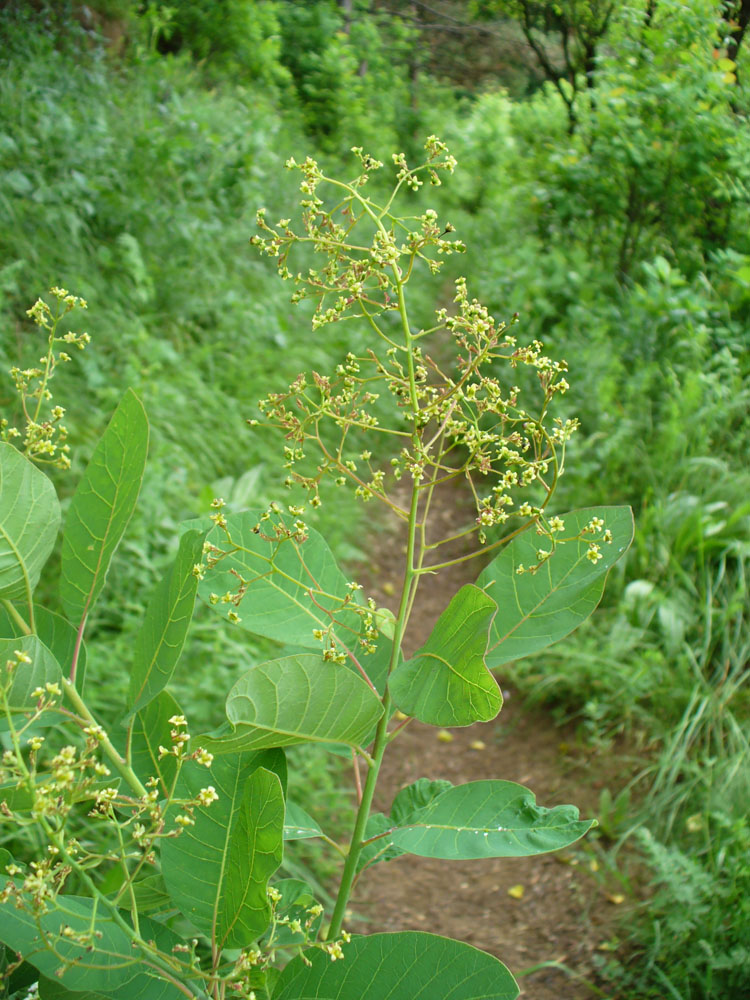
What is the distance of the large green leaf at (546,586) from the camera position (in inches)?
26.6

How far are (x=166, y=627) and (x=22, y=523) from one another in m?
0.13

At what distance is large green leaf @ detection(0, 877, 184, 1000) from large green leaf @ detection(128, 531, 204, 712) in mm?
152

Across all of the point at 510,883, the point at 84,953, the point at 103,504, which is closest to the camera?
the point at 84,953

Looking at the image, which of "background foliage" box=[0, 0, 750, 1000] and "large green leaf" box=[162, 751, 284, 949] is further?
"background foliage" box=[0, 0, 750, 1000]

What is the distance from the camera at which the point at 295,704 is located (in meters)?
0.58

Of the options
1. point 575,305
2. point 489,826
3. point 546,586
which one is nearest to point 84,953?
point 489,826

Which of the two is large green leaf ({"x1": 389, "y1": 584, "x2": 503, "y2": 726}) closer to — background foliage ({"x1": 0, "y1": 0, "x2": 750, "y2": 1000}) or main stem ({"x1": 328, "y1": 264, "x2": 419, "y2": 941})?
main stem ({"x1": 328, "y1": 264, "x2": 419, "y2": 941})

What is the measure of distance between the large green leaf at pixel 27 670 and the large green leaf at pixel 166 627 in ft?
0.25

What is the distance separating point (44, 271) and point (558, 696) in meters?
2.92

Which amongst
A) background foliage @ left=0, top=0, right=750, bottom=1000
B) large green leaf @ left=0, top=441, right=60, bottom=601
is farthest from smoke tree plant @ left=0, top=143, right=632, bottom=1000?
background foliage @ left=0, top=0, right=750, bottom=1000

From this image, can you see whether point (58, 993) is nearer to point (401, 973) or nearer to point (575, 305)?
point (401, 973)

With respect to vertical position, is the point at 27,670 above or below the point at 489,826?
above

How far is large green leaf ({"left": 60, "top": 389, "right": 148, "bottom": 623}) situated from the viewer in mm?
634

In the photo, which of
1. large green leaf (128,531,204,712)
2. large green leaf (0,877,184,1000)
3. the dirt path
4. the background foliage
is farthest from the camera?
the background foliage
